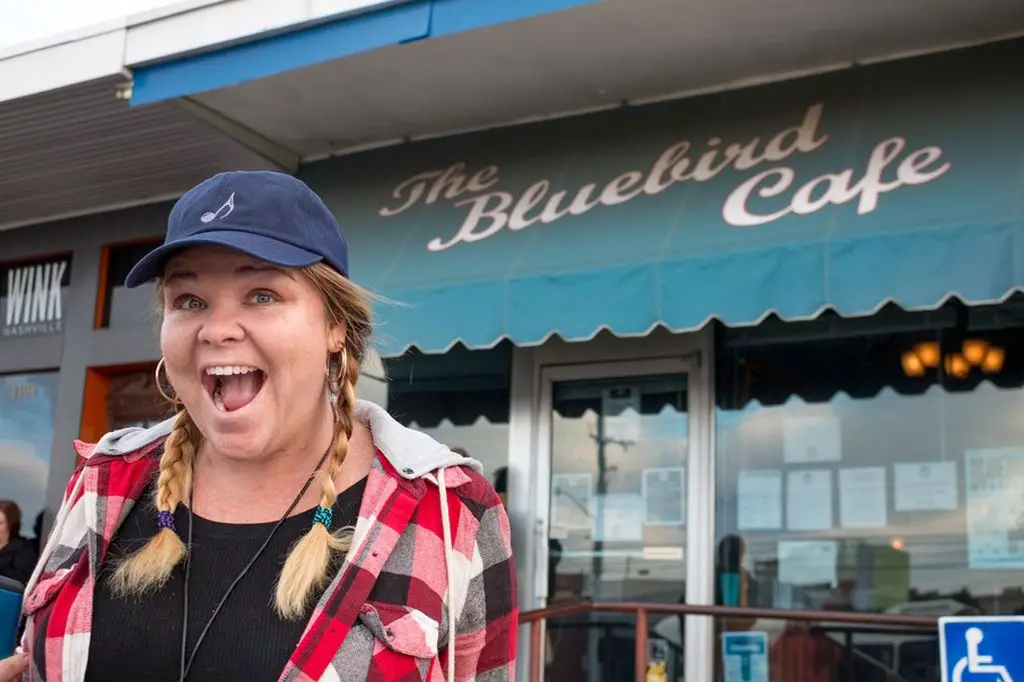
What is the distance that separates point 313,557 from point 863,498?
4.92m

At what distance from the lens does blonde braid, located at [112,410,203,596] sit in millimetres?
1531

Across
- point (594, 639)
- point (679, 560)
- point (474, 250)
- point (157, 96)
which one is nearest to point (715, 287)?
point (474, 250)

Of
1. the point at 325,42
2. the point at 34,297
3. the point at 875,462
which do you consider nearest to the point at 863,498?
the point at 875,462

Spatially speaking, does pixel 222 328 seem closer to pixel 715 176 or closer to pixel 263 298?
pixel 263 298

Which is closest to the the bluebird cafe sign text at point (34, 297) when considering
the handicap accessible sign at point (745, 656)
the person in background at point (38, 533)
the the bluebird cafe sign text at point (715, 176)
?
the person in background at point (38, 533)

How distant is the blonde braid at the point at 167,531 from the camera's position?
153cm

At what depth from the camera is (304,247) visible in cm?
153

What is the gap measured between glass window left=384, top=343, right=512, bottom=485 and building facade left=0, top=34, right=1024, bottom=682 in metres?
0.02

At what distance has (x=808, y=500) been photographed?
596 centimetres

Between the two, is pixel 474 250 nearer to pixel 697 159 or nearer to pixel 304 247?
pixel 697 159

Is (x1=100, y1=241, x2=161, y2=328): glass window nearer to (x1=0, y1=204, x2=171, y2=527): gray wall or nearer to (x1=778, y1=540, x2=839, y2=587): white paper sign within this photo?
(x1=0, y1=204, x2=171, y2=527): gray wall

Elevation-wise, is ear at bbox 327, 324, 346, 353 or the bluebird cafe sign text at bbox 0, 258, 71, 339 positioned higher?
the bluebird cafe sign text at bbox 0, 258, 71, 339

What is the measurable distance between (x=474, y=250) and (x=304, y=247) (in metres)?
4.10

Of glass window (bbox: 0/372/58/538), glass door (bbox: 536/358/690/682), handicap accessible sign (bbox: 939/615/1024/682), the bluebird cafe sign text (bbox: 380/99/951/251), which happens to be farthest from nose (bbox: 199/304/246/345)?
glass window (bbox: 0/372/58/538)
